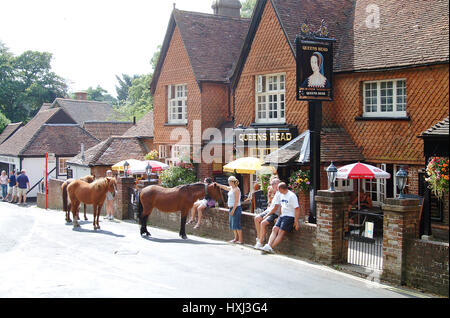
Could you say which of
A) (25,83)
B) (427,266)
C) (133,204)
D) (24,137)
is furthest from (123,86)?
(427,266)

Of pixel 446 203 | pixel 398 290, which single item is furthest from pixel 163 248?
pixel 446 203

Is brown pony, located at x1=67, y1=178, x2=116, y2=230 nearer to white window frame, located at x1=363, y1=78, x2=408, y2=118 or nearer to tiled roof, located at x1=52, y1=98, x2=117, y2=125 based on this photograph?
white window frame, located at x1=363, y1=78, x2=408, y2=118

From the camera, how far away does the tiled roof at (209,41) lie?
27734 millimetres

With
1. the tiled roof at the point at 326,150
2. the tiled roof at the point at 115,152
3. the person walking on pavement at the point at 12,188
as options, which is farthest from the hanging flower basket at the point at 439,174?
the person walking on pavement at the point at 12,188

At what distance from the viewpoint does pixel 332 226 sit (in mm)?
12891

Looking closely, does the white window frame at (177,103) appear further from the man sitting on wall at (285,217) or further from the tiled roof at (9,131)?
the tiled roof at (9,131)

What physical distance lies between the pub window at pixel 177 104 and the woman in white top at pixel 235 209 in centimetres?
1353

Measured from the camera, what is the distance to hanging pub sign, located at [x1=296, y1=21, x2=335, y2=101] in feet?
58.8

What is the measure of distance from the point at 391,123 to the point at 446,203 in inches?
132

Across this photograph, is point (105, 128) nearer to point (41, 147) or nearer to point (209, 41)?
point (41, 147)

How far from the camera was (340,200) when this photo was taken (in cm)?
1301

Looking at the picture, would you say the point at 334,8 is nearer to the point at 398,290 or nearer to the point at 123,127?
→ the point at 398,290

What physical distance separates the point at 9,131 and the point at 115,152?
28090 millimetres

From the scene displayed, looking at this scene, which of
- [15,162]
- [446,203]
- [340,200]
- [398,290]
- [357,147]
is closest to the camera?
[398,290]
